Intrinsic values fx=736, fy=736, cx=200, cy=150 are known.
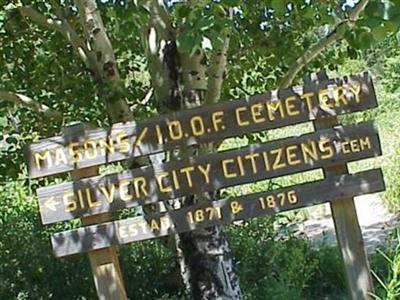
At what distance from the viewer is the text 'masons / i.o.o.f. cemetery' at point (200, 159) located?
11.1 feet

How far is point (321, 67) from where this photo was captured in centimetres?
520

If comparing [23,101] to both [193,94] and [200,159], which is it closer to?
[193,94]

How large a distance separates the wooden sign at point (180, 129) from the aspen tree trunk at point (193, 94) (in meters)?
0.46

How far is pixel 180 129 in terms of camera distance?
3.43m

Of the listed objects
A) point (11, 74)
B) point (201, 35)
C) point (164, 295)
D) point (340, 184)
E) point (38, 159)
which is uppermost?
point (11, 74)

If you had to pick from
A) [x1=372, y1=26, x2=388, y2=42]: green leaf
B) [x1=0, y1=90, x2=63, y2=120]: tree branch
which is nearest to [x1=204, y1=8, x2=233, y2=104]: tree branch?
[x1=0, y1=90, x2=63, y2=120]: tree branch

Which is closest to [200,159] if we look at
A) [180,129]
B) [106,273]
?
[180,129]

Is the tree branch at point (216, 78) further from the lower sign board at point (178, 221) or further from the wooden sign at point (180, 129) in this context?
the lower sign board at point (178, 221)

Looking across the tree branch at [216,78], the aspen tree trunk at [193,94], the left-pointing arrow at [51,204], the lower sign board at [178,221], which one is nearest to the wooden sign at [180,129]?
the left-pointing arrow at [51,204]

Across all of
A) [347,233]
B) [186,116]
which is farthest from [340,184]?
[186,116]

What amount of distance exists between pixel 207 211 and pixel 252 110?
20.3 inches

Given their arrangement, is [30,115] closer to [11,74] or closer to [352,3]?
[11,74]

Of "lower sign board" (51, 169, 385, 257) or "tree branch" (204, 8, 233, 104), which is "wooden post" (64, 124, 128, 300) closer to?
"lower sign board" (51, 169, 385, 257)

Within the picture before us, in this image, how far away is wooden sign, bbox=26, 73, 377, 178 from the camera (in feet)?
11.1
